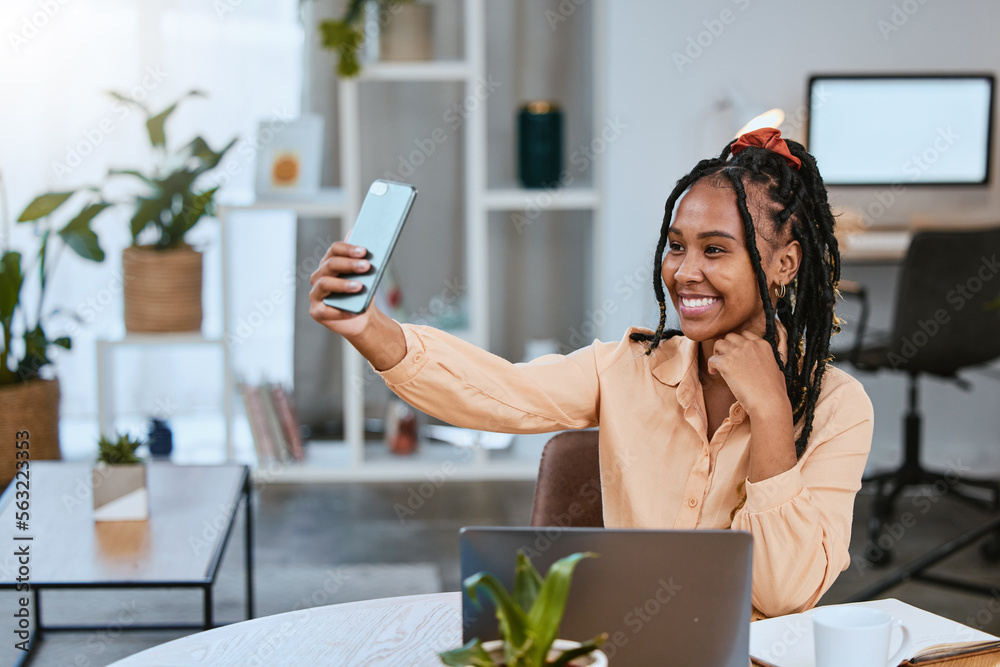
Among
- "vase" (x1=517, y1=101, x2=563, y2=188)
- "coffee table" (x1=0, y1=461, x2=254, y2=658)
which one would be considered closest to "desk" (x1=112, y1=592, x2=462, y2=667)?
"coffee table" (x1=0, y1=461, x2=254, y2=658)

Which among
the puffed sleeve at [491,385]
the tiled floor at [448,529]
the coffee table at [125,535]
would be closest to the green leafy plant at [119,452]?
the coffee table at [125,535]

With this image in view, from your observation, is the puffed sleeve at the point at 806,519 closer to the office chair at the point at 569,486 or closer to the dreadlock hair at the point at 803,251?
the dreadlock hair at the point at 803,251

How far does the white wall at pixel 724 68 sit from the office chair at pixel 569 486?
2.11m

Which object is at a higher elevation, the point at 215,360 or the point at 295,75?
the point at 295,75

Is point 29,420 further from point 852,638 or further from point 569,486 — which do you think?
point 852,638

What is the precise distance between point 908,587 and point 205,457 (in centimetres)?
248

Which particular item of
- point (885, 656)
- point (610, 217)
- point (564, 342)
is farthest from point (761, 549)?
point (564, 342)

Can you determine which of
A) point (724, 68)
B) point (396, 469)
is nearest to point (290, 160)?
point (396, 469)

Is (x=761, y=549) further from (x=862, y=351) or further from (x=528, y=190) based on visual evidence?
(x=528, y=190)

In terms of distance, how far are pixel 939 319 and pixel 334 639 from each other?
2410 millimetres

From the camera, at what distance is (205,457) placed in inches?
151

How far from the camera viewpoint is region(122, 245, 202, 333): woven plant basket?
3.28 meters

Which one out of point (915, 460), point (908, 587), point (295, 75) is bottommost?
point (908, 587)

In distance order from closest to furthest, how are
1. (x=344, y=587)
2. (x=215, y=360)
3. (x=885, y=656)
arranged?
1. (x=885, y=656)
2. (x=344, y=587)
3. (x=215, y=360)
